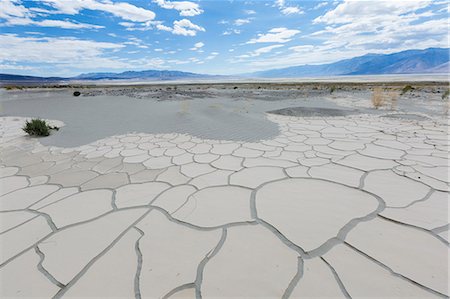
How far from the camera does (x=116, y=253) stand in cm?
142

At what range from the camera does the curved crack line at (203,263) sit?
1.14 m

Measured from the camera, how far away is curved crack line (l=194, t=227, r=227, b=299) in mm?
1145

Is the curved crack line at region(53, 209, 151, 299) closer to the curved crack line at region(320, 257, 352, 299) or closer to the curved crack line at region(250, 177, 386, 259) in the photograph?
the curved crack line at region(250, 177, 386, 259)

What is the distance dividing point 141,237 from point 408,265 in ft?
5.31

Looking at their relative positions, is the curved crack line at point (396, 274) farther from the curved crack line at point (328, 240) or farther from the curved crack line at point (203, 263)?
the curved crack line at point (203, 263)

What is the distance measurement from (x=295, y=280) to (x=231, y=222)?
598mm

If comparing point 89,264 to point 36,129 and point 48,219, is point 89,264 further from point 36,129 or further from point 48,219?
point 36,129

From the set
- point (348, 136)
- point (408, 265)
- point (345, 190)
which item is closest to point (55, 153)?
point (345, 190)

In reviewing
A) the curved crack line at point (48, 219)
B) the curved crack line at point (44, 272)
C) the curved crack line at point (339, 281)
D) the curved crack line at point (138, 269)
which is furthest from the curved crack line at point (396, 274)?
the curved crack line at point (48, 219)

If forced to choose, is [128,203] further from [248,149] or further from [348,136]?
[348,136]

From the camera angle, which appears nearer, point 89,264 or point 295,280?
point 295,280

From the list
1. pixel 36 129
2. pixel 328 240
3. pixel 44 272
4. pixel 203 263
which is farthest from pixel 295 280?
pixel 36 129

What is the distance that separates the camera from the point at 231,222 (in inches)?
65.1

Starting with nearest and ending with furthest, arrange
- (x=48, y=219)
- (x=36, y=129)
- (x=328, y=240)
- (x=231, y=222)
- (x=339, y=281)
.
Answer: (x=339, y=281) < (x=328, y=240) < (x=231, y=222) < (x=48, y=219) < (x=36, y=129)
